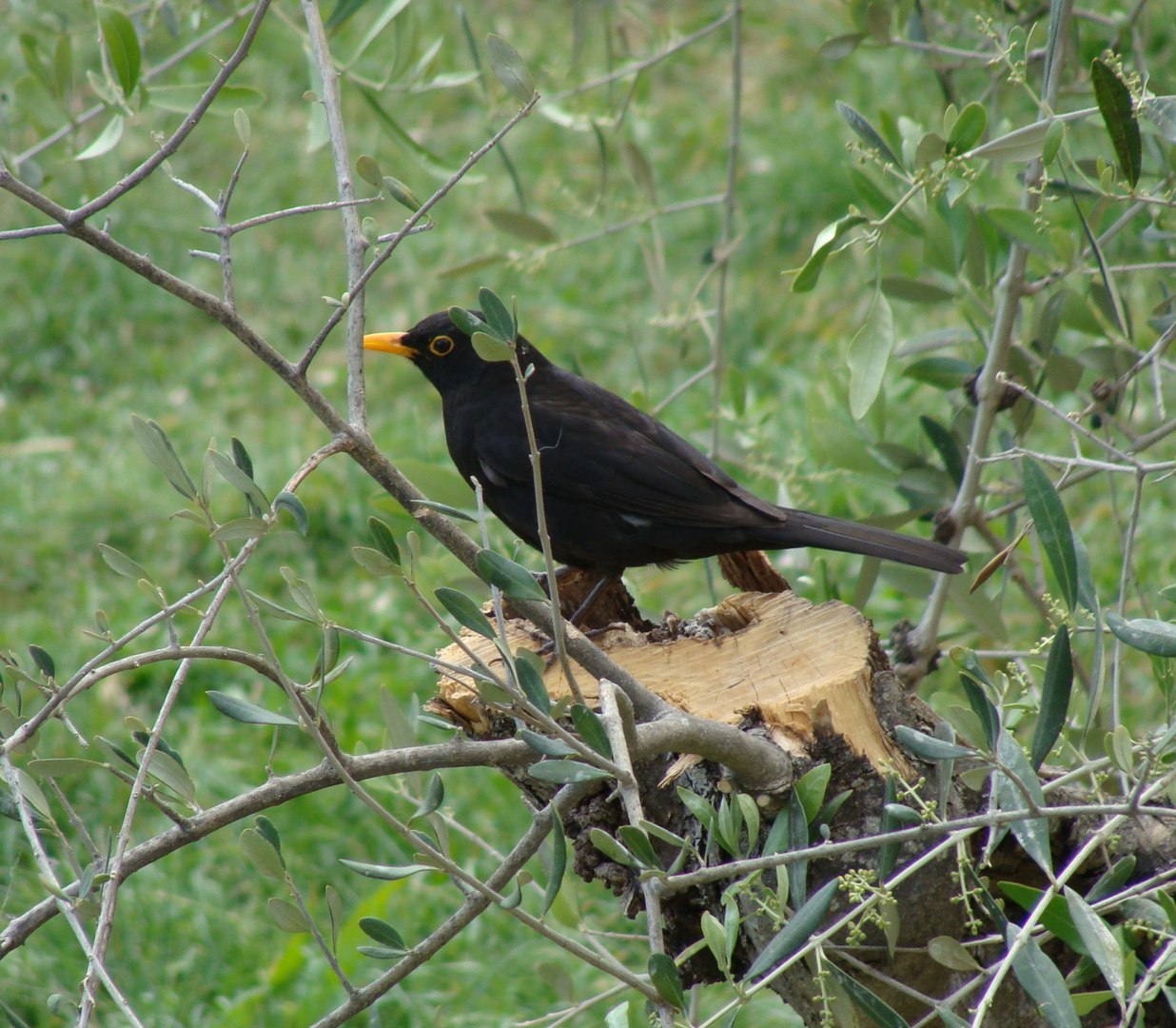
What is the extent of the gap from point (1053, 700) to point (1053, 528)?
30 cm

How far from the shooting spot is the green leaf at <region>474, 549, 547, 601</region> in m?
1.91

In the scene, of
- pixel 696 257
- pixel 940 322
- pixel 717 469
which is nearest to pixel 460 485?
pixel 717 469

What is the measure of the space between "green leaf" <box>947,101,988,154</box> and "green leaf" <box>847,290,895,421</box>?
0.29 m

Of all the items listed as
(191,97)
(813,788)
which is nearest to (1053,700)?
(813,788)

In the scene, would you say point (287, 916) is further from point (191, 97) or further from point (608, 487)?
point (191, 97)

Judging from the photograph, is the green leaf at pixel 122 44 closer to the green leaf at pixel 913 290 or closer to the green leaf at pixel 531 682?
the green leaf at pixel 531 682

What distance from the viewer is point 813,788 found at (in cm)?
224

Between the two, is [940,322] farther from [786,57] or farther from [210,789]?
[210,789]

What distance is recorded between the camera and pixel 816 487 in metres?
5.58

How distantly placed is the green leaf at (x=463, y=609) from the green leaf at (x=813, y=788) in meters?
0.62

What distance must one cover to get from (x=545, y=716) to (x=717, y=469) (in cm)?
212

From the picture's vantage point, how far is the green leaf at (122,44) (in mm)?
2482

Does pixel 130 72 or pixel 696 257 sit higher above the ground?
pixel 130 72

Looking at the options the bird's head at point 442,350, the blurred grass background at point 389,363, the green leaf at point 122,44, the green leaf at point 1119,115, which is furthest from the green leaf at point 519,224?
the green leaf at point 1119,115
